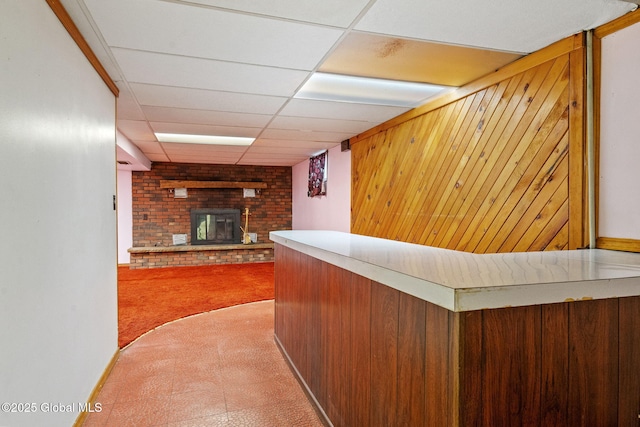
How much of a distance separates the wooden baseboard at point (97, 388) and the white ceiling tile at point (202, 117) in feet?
7.24

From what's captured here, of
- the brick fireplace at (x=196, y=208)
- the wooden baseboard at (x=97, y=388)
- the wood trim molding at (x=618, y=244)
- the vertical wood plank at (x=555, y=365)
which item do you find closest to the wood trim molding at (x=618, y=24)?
the wood trim molding at (x=618, y=244)

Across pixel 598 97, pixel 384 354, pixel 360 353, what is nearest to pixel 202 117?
pixel 360 353

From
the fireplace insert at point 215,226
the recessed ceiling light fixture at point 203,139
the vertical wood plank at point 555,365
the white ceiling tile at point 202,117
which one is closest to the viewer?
the vertical wood plank at point 555,365

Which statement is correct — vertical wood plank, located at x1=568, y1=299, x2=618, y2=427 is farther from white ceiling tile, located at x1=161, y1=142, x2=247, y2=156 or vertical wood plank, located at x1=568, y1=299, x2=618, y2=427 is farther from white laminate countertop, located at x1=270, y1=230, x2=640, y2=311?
white ceiling tile, located at x1=161, y1=142, x2=247, y2=156

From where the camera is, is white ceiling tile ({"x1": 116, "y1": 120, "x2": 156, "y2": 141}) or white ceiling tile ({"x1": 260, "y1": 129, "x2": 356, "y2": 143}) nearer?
white ceiling tile ({"x1": 116, "y1": 120, "x2": 156, "y2": 141})

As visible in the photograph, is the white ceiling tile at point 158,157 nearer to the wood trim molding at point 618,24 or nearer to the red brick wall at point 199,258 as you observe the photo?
the red brick wall at point 199,258

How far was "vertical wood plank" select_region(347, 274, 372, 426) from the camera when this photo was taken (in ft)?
5.33

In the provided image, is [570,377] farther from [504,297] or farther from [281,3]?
[281,3]

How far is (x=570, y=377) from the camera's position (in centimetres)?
119

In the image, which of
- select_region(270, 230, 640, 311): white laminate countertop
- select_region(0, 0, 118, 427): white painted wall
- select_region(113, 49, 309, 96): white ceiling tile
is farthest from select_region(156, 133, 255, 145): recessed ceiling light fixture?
select_region(270, 230, 640, 311): white laminate countertop

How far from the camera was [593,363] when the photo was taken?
1.22 m

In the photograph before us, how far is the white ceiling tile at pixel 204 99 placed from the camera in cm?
298

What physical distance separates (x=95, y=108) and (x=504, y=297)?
103 inches

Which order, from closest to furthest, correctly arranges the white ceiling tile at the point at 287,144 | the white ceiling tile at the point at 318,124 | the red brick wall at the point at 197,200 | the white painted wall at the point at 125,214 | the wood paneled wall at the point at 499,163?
the wood paneled wall at the point at 499,163, the white ceiling tile at the point at 318,124, the white ceiling tile at the point at 287,144, the white painted wall at the point at 125,214, the red brick wall at the point at 197,200
